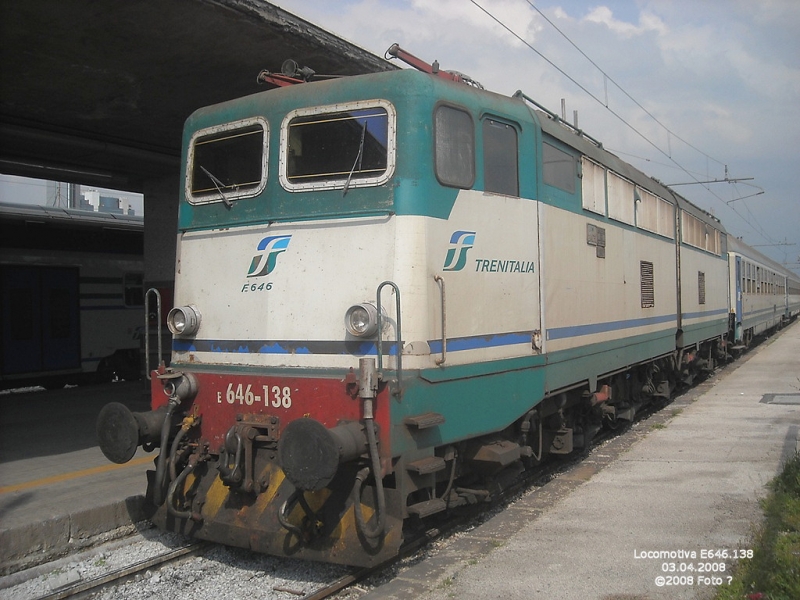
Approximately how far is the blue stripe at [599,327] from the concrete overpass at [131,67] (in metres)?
4.55

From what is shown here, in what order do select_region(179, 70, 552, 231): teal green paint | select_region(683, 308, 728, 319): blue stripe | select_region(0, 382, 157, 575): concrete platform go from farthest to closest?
select_region(683, 308, 728, 319): blue stripe → select_region(0, 382, 157, 575): concrete platform → select_region(179, 70, 552, 231): teal green paint

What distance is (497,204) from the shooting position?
5.66 metres

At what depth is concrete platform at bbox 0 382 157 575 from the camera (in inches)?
219

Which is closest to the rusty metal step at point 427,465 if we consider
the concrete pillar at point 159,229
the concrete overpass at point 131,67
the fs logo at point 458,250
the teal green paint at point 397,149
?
the fs logo at point 458,250

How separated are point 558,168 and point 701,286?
27.3ft

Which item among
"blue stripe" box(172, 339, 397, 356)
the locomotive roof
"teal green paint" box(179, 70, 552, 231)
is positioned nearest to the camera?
"blue stripe" box(172, 339, 397, 356)

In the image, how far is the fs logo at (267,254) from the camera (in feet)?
17.3

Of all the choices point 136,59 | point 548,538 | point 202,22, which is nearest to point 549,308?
point 548,538

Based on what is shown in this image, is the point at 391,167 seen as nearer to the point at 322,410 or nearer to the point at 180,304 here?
the point at 322,410

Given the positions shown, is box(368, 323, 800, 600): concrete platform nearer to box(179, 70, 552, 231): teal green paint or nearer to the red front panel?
the red front panel

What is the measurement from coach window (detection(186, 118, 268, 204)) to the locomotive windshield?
265 millimetres

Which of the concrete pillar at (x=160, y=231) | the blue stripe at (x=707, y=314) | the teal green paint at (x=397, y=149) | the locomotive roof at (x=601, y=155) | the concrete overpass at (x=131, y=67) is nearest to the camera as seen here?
the teal green paint at (x=397, y=149)

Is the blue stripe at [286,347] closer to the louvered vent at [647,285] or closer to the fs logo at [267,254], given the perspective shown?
the fs logo at [267,254]

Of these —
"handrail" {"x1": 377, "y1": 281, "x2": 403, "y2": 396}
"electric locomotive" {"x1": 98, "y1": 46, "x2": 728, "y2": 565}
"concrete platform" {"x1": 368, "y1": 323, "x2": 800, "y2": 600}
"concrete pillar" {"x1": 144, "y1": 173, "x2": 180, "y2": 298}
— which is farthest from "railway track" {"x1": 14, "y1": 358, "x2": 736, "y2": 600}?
"concrete pillar" {"x1": 144, "y1": 173, "x2": 180, "y2": 298}
